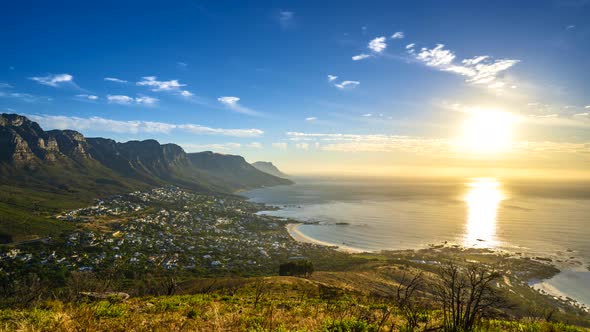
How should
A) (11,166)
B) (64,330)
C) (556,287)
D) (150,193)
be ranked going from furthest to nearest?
(150,193)
(11,166)
(556,287)
(64,330)

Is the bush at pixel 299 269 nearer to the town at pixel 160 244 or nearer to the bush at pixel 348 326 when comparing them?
the town at pixel 160 244

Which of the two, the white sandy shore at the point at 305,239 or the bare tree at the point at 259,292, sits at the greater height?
the bare tree at the point at 259,292

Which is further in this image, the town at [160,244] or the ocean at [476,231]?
the ocean at [476,231]

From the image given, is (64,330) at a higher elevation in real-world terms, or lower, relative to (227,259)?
higher

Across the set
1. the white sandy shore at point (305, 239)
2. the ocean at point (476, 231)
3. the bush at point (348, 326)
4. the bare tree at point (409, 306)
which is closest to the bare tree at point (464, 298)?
the bare tree at point (409, 306)

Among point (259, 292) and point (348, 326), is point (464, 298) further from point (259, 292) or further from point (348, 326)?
point (259, 292)

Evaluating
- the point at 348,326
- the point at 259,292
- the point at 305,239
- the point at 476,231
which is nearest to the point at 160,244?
the point at 305,239

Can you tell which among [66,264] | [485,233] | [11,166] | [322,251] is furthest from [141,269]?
[11,166]

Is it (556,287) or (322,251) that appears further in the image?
(322,251)

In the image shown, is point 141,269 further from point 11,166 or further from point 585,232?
point 11,166

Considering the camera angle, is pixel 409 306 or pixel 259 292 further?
pixel 259 292

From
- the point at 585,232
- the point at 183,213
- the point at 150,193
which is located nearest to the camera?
the point at 585,232
